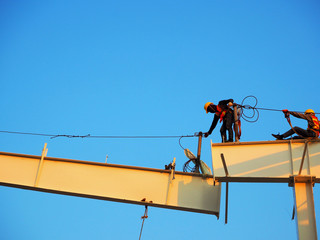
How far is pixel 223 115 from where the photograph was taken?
14320 millimetres

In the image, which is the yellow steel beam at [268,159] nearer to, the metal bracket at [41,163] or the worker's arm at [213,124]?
the worker's arm at [213,124]

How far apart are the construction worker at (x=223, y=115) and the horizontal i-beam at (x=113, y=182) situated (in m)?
1.53

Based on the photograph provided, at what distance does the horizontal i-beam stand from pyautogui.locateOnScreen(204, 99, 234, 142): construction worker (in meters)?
1.53

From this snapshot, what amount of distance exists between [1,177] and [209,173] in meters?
6.51

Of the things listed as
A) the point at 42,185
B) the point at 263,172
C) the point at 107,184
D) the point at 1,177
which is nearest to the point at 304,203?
the point at 263,172

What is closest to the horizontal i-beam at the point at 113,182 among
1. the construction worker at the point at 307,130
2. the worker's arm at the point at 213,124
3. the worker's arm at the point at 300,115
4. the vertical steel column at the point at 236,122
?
the vertical steel column at the point at 236,122

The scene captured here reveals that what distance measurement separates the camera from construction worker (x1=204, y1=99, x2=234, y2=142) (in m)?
14.0

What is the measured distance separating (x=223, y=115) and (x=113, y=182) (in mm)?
3947

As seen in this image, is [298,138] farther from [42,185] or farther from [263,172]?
[42,185]

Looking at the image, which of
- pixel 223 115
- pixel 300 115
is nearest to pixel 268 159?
pixel 300 115

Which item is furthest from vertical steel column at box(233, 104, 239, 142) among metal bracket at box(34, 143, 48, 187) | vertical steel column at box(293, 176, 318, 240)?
metal bracket at box(34, 143, 48, 187)

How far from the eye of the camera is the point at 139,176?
13.9 meters

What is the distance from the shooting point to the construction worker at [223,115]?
14.0 meters

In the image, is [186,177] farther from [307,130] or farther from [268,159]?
[307,130]
